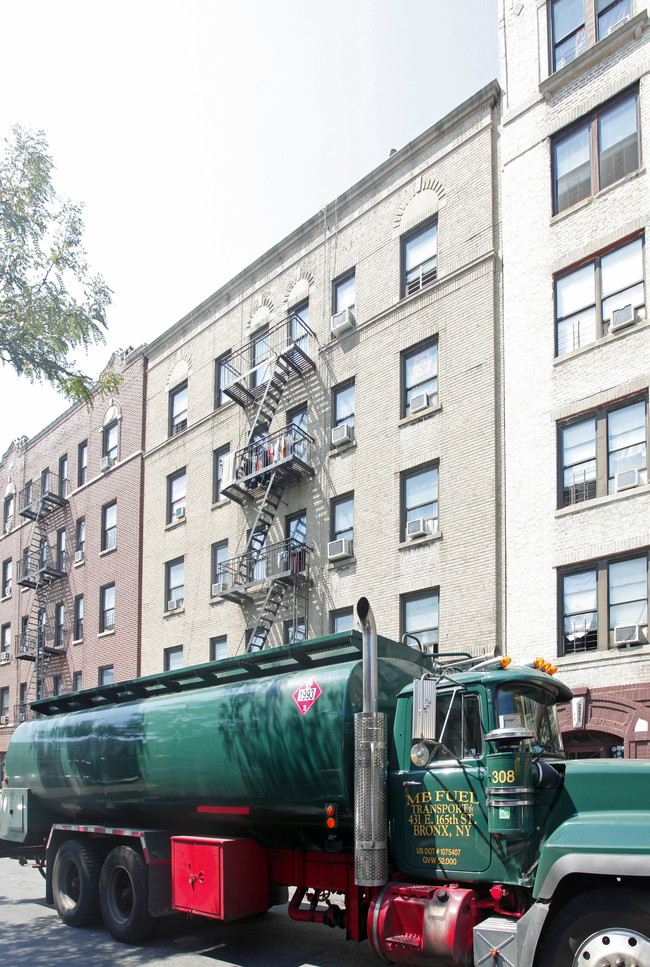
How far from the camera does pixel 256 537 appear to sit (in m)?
24.3

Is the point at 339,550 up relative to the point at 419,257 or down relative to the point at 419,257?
down

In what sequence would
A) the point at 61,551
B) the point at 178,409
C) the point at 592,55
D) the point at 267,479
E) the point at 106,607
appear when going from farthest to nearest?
the point at 61,551, the point at 106,607, the point at 178,409, the point at 267,479, the point at 592,55

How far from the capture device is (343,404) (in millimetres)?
22922

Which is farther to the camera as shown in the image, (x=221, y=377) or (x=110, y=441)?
(x=110, y=441)

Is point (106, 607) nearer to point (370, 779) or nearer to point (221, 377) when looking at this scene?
point (221, 377)

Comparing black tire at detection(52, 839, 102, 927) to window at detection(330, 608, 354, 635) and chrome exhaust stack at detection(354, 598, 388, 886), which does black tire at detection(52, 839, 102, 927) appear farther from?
window at detection(330, 608, 354, 635)

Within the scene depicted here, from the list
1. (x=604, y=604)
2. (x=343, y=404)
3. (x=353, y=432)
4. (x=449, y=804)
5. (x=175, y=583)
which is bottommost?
(x=449, y=804)

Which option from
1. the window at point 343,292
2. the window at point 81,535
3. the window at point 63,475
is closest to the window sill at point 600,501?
the window at point 343,292

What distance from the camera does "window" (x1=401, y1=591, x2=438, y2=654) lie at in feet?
62.8

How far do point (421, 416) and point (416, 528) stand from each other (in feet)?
8.64

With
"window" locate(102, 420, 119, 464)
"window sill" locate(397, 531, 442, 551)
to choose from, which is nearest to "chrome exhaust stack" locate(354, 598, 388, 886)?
"window sill" locate(397, 531, 442, 551)

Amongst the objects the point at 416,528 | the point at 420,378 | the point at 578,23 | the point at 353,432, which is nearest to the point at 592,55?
the point at 578,23

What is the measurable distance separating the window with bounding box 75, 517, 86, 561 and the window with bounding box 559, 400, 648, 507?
21.5 meters

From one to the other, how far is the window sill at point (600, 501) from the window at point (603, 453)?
126 mm
